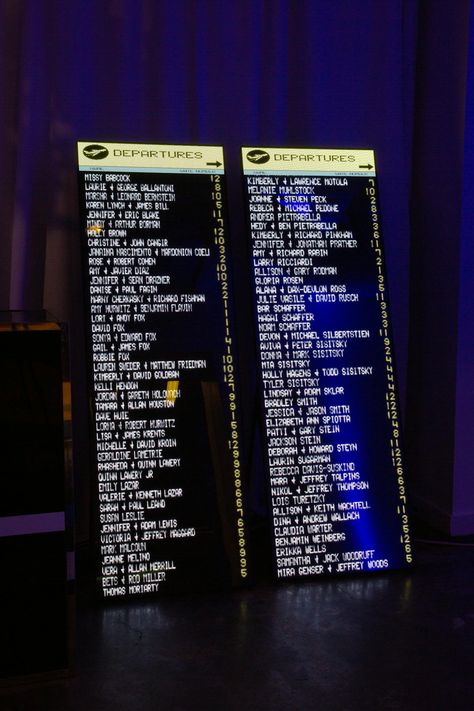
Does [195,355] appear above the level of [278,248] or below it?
below

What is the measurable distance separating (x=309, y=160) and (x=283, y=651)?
1.72 m

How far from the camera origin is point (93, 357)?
2555 millimetres

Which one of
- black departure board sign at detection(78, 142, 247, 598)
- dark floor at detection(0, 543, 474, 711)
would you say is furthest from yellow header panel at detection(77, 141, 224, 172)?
dark floor at detection(0, 543, 474, 711)

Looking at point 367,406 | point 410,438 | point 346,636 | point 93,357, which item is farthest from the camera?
point 410,438

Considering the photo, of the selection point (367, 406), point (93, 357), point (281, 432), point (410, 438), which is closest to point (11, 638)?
point (93, 357)

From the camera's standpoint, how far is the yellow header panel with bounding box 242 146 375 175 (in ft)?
9.11

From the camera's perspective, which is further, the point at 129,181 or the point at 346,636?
the point at 129,181

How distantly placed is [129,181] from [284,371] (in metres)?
0.87

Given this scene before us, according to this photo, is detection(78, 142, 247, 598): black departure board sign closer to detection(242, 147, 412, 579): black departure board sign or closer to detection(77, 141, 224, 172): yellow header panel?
detection(77, 141, 224, 172): yellow header panel

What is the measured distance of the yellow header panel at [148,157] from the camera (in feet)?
8.67
